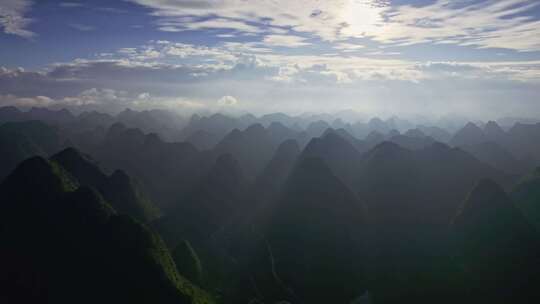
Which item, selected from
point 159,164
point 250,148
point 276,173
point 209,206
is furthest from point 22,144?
point 276,173

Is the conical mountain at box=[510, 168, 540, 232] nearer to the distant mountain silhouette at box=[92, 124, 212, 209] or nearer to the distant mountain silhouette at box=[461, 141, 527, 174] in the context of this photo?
the distant mountain silhouette at box=[461, 141, 527, 174]

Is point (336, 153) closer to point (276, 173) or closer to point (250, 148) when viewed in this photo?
point (276, 173)

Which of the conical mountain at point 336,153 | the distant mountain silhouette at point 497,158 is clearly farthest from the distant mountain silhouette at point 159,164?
the distant mountain silhouette at point 497,158

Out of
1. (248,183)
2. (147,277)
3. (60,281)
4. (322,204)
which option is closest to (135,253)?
(147,277)

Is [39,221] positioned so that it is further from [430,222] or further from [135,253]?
[430,222]

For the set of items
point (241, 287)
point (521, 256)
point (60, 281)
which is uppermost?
point (521, 256)

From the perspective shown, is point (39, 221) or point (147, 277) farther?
point (39, 221)
